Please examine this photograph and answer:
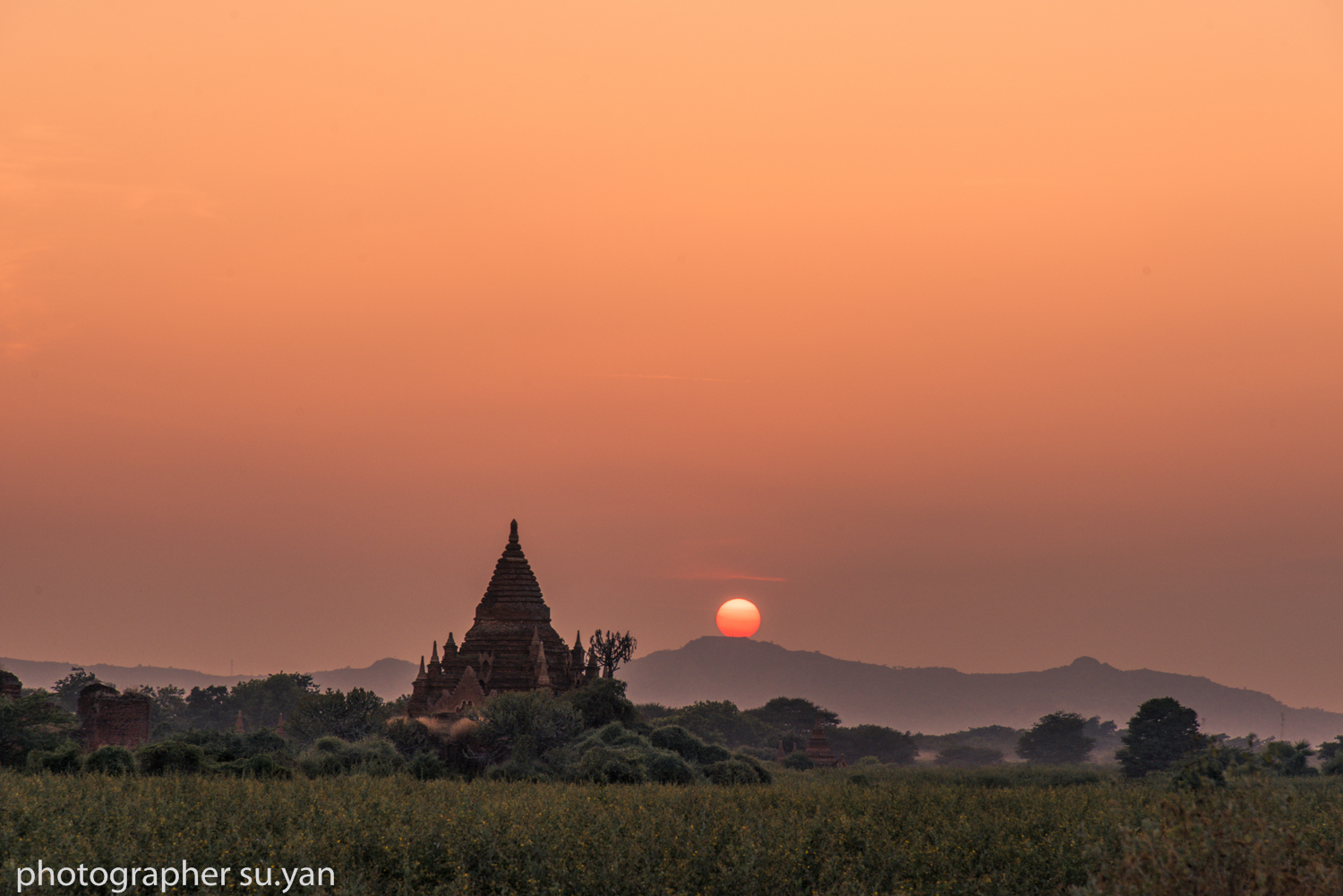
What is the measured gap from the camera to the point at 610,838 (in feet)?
68.8

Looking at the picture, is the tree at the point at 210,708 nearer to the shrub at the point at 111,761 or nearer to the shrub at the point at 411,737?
the shrub at the point at 411,737

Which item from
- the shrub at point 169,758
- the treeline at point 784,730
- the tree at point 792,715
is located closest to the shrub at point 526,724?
the shrub at point 169,758

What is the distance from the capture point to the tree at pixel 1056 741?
152500mm

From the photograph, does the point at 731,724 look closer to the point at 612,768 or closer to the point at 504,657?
the point at 504,657

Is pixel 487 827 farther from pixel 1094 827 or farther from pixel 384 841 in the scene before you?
pixel 1094 827

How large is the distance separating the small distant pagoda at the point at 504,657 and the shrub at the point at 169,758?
28.7 meters

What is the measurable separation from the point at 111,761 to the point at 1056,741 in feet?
466

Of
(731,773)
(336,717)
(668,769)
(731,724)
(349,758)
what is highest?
(336,717)

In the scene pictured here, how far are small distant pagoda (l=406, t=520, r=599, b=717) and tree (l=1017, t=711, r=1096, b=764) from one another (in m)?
102

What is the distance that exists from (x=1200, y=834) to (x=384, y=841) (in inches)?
528

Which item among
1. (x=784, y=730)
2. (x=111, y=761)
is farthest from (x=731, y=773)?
(x=784, y=730)

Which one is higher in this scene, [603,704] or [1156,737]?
[603,704]

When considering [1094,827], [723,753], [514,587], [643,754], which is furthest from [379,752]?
[1094,827]

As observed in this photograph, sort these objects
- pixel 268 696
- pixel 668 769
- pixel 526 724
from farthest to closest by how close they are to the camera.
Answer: pixel 268 696, pixel 526 724, pixel 668 769
